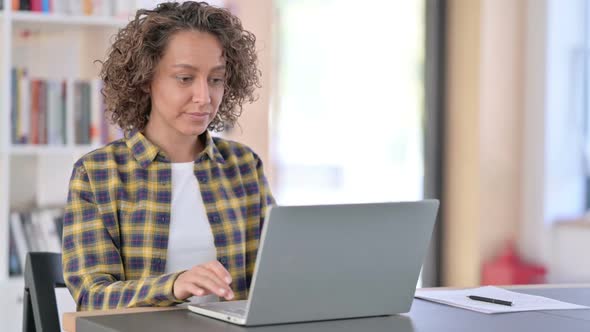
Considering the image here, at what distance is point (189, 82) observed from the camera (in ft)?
6.86

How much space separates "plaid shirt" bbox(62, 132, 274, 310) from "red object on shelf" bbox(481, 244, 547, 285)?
94.5 inches

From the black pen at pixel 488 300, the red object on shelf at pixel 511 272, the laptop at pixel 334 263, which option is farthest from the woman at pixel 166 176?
the red object on shelf at pixel 511 272

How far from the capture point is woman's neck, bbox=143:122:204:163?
2.17 metres

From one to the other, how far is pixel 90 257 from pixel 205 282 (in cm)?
38

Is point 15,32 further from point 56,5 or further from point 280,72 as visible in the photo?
point 280,72

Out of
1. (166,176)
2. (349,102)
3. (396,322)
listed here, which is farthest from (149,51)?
(349,102)

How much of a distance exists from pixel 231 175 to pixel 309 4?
2.33 metres

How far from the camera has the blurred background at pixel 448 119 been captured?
14.5ft

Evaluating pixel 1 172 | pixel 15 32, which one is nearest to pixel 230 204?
pixel 1 172

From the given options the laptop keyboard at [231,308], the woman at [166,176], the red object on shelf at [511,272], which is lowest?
the red object on shelf at [511,272]

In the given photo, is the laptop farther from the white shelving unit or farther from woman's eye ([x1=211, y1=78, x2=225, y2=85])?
the white shelving unit

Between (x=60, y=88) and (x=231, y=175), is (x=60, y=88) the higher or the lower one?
the higher one

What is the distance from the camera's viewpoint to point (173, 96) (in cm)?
209

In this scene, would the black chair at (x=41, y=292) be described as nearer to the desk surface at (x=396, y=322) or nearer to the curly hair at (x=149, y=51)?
the desk surface at (x=396, y=322)
